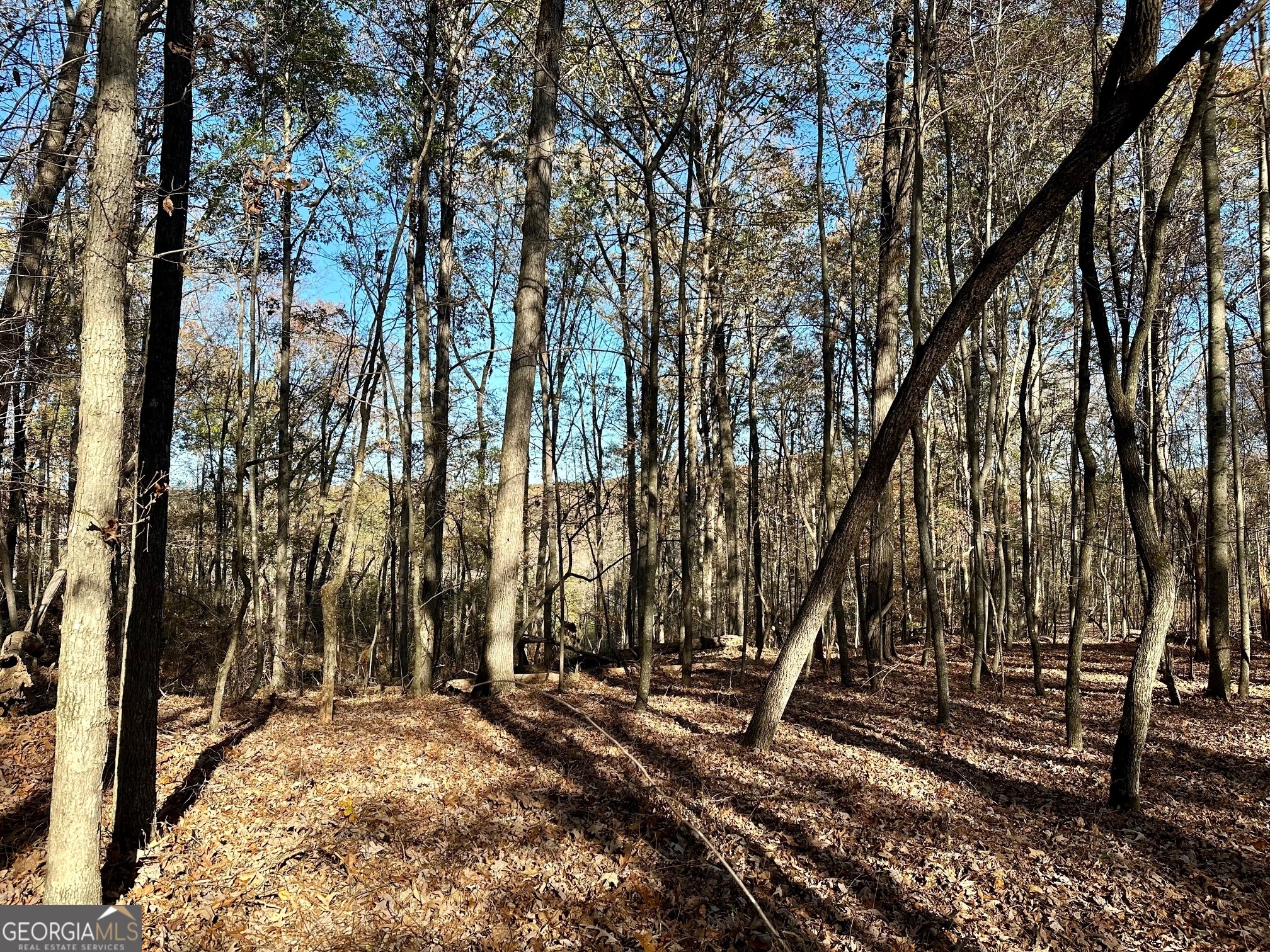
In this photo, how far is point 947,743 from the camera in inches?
256

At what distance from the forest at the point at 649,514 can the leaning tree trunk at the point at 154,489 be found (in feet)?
0.09

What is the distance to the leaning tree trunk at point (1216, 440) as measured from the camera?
795 centimetres

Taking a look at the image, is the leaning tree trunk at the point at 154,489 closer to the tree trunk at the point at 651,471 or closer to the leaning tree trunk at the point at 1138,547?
the tree trunk at the point at 651,471

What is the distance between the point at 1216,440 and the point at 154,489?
11046 millimetres

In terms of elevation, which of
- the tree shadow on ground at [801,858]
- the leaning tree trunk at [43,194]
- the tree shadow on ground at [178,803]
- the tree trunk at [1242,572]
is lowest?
the tree shadow on ground at [801,858]

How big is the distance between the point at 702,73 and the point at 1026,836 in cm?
808

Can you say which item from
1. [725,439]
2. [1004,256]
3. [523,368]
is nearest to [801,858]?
[1004,256]

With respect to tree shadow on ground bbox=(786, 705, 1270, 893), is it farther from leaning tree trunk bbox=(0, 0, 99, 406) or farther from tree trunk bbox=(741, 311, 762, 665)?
leaning tree trunk bbox=(0, 0, 99, 406)

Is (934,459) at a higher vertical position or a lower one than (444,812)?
higher

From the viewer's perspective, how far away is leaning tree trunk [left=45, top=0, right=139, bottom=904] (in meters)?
2.97

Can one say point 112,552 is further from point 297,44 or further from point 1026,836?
point 297,44

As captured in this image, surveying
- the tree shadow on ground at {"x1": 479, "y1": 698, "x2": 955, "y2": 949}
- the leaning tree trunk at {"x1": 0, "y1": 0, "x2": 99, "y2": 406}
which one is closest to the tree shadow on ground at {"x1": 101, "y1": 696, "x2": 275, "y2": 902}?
the tree shadow on ground at {"x1": 479, "y1": 698, "x2": 955, "y2": 949}

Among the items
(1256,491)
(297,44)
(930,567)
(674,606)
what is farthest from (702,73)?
(1256,491)
